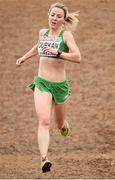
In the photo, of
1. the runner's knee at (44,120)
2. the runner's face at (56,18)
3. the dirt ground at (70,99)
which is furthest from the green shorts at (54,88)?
the dirt ground at (70,99)

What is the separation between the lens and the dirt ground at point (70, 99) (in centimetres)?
1166

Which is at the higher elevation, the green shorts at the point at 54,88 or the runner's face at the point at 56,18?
the runner's face at the point at 56,18

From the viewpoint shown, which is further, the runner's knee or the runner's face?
the runner's face

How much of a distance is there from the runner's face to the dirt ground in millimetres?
3414

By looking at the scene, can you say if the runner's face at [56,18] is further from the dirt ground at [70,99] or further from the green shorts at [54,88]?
the dirt ground at [70,99]

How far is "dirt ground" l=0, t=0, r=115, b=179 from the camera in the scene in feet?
38.2

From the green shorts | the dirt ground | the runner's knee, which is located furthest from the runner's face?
the dirt ground

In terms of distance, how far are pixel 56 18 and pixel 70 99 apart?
21.2 ft

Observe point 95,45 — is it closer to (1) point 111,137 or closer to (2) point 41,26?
(2) point 41,26

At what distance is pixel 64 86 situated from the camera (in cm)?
786

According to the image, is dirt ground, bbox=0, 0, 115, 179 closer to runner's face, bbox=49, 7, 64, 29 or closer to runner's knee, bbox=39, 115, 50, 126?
runner's knee, bbox=39, 115, 50, 126

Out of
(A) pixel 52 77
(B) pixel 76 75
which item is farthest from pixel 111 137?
(A) pixel 52 77

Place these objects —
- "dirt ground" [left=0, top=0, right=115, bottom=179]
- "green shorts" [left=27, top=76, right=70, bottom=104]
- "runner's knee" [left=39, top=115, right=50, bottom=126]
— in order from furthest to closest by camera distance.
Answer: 1. "dirt ground" [left=0, top=0, right=115, bottom=179]
2. "green shorts" [left=27, top=76, right=70, bottom=104]
3. "runner's knee" [left=39, top=115, right=50, bottom=126]

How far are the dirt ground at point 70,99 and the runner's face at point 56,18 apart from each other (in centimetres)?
341
